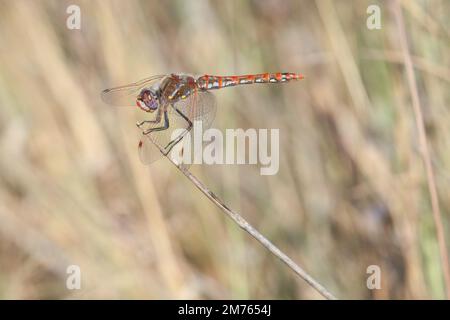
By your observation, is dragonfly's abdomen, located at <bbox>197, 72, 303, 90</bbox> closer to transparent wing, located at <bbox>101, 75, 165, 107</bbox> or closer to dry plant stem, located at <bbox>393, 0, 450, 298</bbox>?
transparent wing, located at <bbox>101, 75, 165, 107</bbox>

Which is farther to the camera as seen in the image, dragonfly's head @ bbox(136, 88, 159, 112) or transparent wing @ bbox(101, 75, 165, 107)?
transparent wing @ bbox(101, 75, 165, 107)

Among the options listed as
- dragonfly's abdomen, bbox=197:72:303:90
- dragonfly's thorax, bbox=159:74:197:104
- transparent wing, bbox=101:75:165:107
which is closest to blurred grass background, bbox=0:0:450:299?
dragonfly's abdomen, bbox=197:72:303:90

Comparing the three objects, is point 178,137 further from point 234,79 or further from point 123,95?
point 234,79

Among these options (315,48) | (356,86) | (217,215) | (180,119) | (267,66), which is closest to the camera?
(180,119)

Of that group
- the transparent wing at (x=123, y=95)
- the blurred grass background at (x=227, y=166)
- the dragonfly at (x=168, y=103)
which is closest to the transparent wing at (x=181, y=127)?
the dragonfly at (x=168, y=103)
